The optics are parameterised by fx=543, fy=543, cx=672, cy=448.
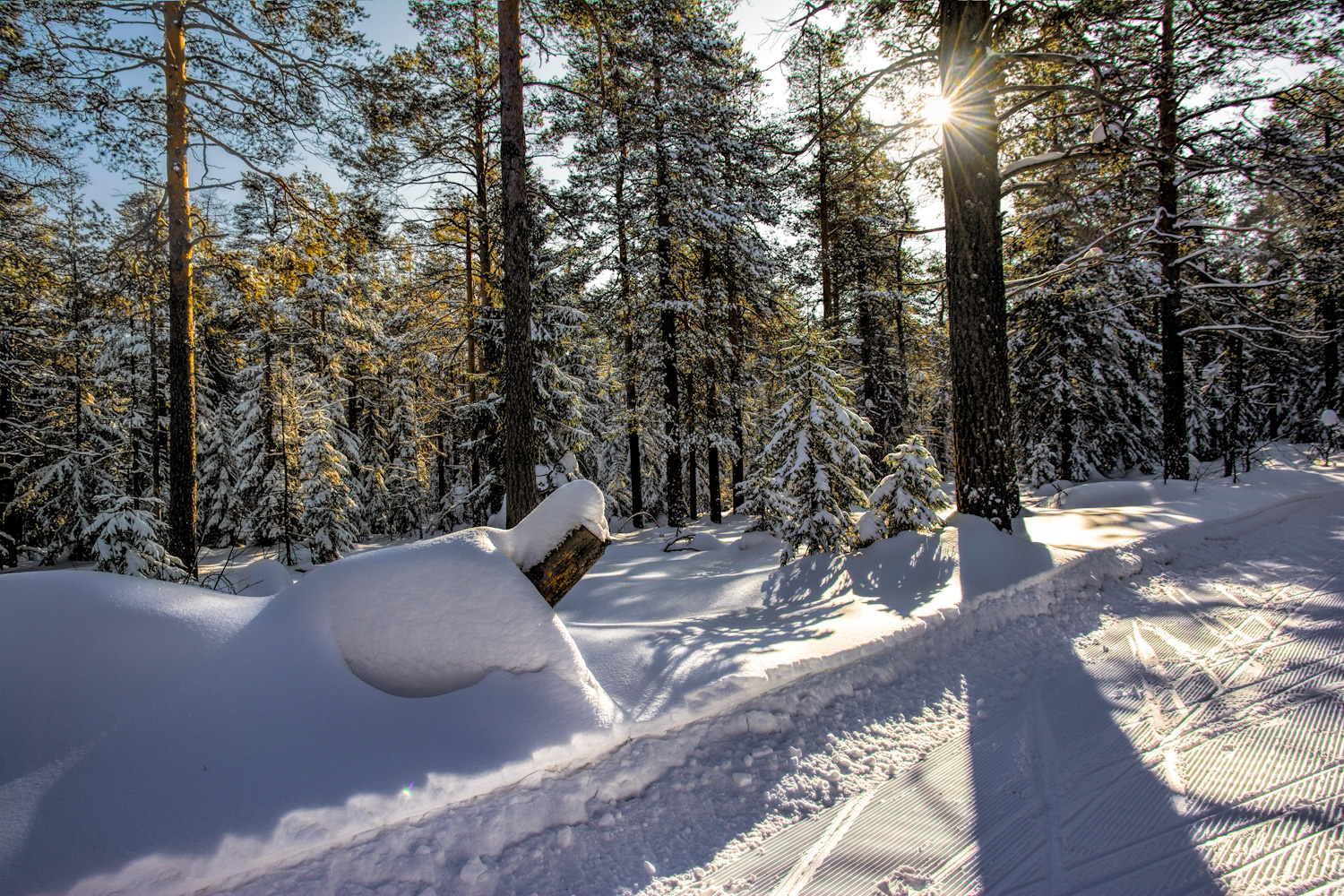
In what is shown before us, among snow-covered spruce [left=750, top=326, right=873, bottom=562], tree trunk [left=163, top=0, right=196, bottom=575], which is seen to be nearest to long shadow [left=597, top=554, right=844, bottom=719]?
snow-covered spruce [left=750, top=326, right=873, bottom=562]

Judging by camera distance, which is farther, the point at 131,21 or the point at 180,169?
the point at 180,169

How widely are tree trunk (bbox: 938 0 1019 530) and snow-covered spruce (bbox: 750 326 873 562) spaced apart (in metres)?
1.32

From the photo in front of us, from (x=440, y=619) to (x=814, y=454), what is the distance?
16.2 ft

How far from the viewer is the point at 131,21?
7098mm

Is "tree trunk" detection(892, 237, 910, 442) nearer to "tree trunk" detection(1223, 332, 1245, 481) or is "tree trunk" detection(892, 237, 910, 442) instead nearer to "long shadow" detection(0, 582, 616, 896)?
"tree trunk" detection(1223, 332, 1245, 481)

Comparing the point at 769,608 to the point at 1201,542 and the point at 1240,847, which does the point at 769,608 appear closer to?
the point at 1240,847

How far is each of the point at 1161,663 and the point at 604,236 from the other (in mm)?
12659

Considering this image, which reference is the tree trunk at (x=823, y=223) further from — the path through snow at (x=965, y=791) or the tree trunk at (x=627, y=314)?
the path through snow at (x=965, y=791)

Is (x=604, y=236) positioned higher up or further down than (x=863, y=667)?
higher up

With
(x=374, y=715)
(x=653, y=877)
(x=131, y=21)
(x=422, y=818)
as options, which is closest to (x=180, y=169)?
(x=131, y=21)

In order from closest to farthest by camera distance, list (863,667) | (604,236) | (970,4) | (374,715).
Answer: (374,715), (863,667), (970,4), (604,236)

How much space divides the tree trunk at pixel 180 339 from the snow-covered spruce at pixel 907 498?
9.19 metres

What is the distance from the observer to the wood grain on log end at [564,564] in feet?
11.0

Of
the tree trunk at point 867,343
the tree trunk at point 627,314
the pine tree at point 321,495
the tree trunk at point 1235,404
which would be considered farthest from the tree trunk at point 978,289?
the pine tree at point 321,495
